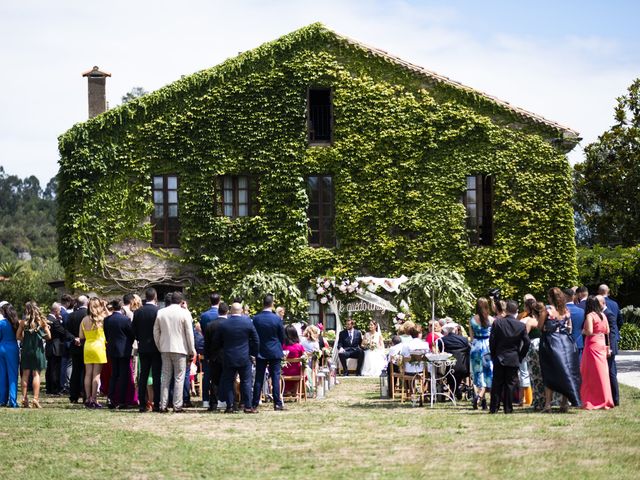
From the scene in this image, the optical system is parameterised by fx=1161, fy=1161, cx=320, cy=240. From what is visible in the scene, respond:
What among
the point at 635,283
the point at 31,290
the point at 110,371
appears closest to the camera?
the point at 110,371

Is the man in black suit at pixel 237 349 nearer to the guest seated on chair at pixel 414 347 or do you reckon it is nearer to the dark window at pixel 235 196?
the guest seated on chair at pixel 414 347

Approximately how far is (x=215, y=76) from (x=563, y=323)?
1795cm

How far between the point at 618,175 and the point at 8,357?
90.0 feet

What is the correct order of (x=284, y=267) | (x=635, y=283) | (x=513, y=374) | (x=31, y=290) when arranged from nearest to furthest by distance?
(x=513, y=374) → (x=284, y=267) → (x=635, y=283) → (x=31, y=290)

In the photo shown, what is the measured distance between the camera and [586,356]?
695 inches

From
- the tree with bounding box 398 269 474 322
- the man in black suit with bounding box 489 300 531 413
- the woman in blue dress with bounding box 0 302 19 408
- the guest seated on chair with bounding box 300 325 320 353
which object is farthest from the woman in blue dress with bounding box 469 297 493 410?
the tree with bounding box 398 269 474 322

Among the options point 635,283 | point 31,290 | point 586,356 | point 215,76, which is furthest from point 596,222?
point 31,290

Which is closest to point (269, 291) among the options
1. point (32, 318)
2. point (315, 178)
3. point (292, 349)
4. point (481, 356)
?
point (315, 178)

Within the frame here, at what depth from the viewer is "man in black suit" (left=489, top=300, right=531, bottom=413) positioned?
671 inches

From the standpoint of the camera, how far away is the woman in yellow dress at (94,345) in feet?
61.8

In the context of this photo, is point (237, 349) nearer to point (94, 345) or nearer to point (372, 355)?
point (94, 345)

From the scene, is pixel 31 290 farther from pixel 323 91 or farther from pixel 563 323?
pixel 563 323

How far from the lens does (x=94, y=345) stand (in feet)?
62.0

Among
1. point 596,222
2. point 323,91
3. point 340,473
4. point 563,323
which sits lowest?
point 340,473
